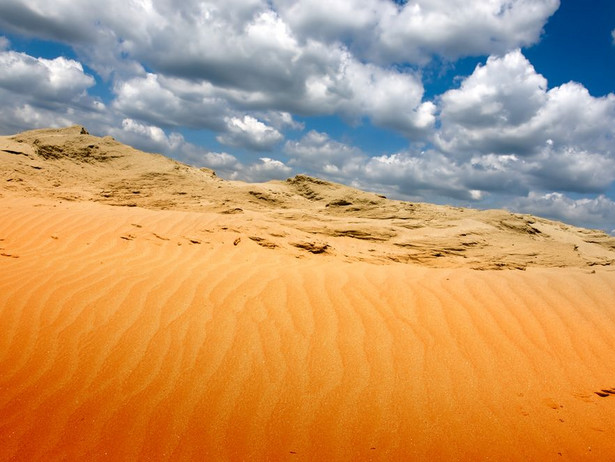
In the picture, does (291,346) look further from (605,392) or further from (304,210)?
(304,210)

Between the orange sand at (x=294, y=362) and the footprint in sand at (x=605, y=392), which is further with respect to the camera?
the footprint in sand at (x=605, y=392)

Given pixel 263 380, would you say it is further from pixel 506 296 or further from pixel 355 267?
pixel 506 296

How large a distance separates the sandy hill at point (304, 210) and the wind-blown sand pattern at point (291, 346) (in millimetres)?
98

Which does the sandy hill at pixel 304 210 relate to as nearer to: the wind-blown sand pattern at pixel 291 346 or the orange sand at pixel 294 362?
the wind-blown sand pattern at pixel 291 346

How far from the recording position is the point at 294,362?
2.67 meters

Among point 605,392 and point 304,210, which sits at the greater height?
point 304,210

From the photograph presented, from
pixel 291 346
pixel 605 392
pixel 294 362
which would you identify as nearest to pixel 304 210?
pixel 291 346

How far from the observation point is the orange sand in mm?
2100

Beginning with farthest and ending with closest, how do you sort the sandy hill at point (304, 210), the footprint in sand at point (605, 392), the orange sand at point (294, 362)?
1. the sandy hill at point (304, 210)
2. the footprint in sand at point (605, 392)
3. the orange sand at point (294, 362)

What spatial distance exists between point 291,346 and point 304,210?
211 inches

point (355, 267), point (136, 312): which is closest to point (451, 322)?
point (355, 267)

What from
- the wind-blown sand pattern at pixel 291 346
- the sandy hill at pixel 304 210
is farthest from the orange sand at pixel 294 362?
the sandy hill at pixel 304 210

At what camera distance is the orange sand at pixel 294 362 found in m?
2.10

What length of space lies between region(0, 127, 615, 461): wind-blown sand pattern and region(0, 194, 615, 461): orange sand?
1 centimetres
